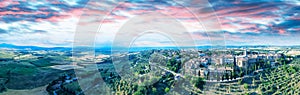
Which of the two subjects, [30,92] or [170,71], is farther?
[30,92]

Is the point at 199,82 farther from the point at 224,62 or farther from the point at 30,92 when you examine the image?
the point at 30,92

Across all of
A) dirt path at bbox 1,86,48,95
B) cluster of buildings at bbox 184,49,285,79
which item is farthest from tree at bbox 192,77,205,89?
dirt path at bbox 1,86,48,95

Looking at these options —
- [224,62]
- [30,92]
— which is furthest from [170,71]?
[30,92]

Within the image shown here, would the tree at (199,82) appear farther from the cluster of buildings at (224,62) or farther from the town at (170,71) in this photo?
the cluster of buildings at (224,62)

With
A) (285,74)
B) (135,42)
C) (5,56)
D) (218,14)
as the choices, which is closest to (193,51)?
(218,14)

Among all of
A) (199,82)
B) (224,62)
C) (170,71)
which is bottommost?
(199,82)

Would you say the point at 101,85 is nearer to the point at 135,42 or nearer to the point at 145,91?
the point at 145,91

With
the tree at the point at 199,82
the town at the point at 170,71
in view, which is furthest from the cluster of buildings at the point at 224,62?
the tree at the point at 199,82

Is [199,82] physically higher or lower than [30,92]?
higher

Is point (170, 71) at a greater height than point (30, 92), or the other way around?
point (170, 71)

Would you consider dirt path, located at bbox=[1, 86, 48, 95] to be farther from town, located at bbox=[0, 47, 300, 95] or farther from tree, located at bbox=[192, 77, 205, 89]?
tree, located at bbox=[192, 77, 205, 89]

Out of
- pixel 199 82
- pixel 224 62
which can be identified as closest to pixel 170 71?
pixel 199 82
